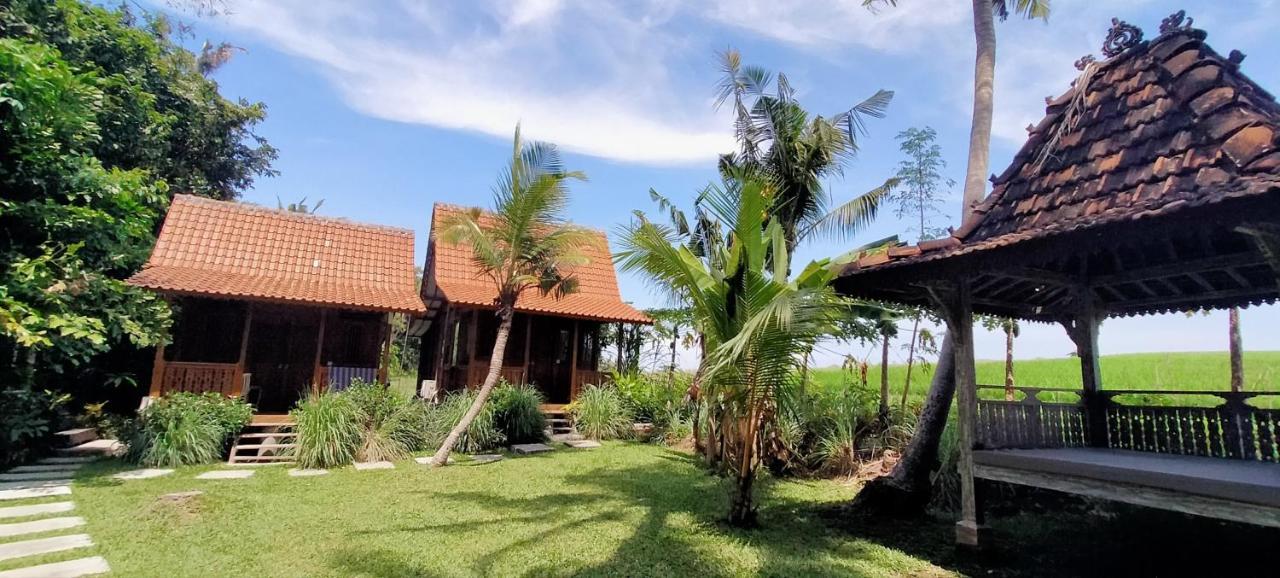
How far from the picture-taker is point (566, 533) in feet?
18.3

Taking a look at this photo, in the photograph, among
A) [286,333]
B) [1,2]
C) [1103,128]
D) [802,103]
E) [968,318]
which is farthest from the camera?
[286,333]

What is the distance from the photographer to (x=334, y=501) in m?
6.68

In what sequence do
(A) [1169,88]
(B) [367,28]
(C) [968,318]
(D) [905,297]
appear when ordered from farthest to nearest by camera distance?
(B) [367,28] < (D) [905,297] < (C) [968,318] < (A) [1169,88]

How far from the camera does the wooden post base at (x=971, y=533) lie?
502 cm

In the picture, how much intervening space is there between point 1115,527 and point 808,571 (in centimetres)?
433

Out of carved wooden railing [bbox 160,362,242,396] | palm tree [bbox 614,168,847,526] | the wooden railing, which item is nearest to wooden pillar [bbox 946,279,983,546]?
the wooden railing

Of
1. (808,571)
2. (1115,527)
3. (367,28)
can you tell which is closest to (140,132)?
(367,28)

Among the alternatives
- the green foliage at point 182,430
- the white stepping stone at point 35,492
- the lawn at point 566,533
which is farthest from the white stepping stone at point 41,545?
the green foliage at point 182,430

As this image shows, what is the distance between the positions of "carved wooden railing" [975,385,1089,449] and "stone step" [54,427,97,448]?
1425 centimetres

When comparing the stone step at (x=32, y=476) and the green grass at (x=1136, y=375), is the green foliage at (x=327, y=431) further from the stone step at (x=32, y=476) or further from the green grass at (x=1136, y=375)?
the green grass at (x=1136, y=375)

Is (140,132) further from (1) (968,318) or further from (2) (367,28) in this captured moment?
(1) (968,318)

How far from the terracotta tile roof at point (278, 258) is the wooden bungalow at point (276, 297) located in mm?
20

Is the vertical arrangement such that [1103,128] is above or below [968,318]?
above

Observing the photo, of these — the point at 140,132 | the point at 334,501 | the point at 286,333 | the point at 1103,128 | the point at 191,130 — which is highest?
the point at 191,130
